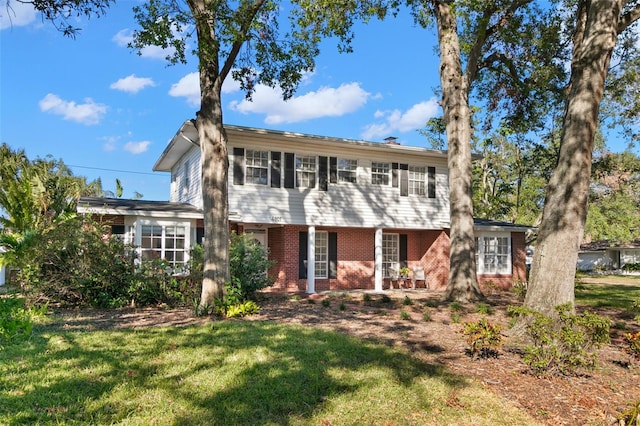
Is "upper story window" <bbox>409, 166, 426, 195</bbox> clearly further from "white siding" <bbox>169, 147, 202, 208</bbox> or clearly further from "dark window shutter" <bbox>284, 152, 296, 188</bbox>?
"white siding" <bbox>169, 147, 202, 208</bbox>

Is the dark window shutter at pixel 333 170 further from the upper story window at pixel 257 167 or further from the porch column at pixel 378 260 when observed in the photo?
the porch column at pixel 378 260

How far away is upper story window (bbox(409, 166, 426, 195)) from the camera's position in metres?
19.4

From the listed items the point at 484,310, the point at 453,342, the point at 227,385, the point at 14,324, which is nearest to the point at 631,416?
the point at 453,342

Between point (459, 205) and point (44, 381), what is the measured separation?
1134 centimetres

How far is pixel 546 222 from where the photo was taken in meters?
8.17

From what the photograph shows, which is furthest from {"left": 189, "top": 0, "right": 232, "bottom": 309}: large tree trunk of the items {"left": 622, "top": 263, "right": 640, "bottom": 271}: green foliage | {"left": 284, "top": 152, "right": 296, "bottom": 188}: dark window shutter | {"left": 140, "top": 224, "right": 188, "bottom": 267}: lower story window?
{"left": 622, "top": 263, "right": 640, "bottom": 271}: green foliage

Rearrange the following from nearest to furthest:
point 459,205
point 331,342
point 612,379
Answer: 1. point 612,379
2. point 331,342
3. point 459,205

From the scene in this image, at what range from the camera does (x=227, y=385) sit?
18.6ft

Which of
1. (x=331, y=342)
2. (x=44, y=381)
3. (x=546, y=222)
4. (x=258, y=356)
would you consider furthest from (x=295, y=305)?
(x=44, y=381)

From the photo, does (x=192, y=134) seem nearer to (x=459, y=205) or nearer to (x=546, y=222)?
(x=459, y=205)

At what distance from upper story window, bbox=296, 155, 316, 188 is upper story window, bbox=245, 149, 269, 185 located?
124 cm

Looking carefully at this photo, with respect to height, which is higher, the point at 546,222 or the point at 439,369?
the point at 546,222

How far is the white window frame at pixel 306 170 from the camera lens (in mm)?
17406

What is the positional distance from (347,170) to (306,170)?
1.71m
